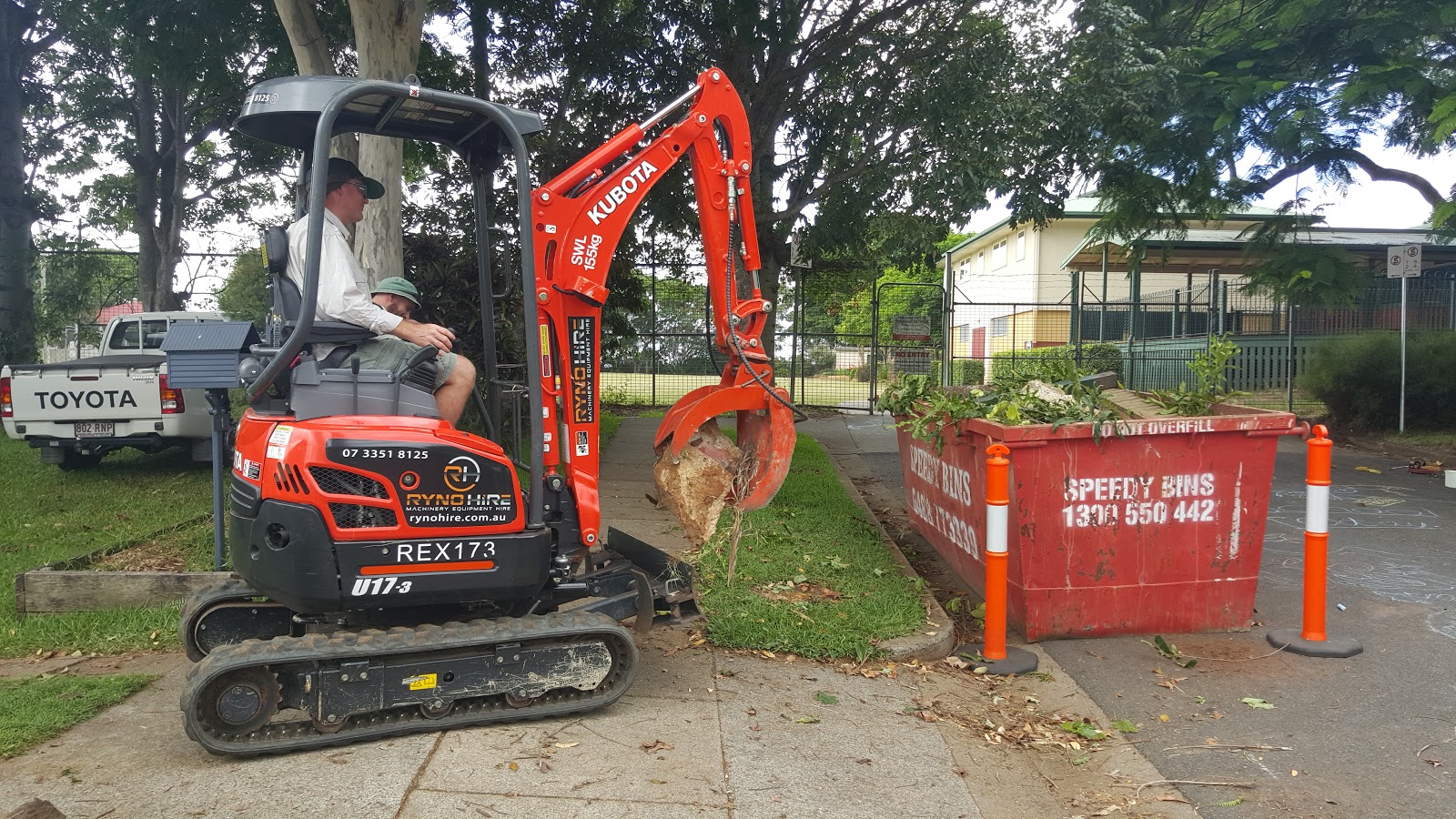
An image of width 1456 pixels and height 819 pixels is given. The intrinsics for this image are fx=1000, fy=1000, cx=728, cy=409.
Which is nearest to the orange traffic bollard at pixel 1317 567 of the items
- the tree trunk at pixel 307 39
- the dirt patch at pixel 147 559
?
the dirt patch at pixel 147 559

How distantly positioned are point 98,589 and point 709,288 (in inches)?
155

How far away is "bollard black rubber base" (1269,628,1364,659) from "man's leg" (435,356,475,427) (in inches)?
176

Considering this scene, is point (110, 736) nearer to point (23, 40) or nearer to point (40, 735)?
point (40, 735)

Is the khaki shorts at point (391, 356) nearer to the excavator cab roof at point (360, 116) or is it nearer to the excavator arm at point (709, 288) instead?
the excavator arm at point (709, 288)

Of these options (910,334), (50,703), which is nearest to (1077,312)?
(910,334)

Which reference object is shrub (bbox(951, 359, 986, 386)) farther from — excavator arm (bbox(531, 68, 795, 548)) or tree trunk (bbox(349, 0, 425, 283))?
excavator arm (bbox(531, 68, 795, 548))

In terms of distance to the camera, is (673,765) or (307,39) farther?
(307,39)

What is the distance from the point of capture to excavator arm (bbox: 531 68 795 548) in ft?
15.1

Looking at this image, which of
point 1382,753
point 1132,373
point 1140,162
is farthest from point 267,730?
point 1132,373

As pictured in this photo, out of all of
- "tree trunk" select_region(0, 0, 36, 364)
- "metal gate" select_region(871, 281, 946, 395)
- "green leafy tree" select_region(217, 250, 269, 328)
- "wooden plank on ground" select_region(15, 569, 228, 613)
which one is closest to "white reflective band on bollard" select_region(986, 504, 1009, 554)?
"wooden plank on ground" select_region(15, 569, 228, 613)

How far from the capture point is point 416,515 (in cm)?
410

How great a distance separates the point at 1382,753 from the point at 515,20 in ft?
37.1

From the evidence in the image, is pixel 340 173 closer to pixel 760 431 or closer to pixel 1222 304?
pixel 760 431

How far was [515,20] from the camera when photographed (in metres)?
12.1
